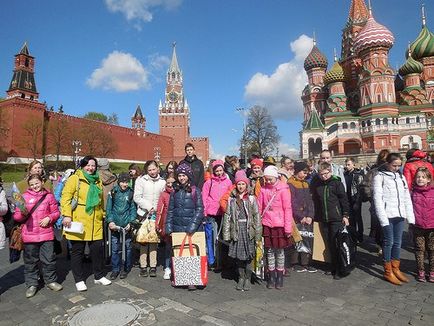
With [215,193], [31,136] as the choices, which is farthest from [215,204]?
[31,136]

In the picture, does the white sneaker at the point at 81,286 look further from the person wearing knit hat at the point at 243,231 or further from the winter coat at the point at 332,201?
the winter coat at the point at 332,201

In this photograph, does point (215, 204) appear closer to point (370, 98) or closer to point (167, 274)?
point (167, 274)

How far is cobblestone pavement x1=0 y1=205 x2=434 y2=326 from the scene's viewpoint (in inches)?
132

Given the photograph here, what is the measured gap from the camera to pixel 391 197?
14.8ft

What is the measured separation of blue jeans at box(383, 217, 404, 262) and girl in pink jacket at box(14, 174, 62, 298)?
4.78 metres

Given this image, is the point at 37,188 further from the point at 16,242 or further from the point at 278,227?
the point at 278,227

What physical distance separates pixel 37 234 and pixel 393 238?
5.20 meters

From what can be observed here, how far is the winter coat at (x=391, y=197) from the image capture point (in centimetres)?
444

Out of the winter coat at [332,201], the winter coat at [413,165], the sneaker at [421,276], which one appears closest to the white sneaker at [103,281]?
the winter coat at [332,201]

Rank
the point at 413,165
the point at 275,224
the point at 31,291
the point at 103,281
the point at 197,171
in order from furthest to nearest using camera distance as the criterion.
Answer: the point at 197,171 < the point at 413,165 < the point at 103,281 < the point at 275,224 < the point at 31,291

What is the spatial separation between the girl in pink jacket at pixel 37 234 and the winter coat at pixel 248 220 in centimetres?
254

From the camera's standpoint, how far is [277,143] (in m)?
48.1

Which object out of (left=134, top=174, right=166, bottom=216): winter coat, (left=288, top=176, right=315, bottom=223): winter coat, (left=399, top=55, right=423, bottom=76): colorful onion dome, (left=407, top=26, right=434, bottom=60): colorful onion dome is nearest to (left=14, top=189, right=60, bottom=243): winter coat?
(left=134, top=174, right=166, bottom=216): winter coat

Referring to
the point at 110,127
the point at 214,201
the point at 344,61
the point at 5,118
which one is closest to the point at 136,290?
the point at 214,201
